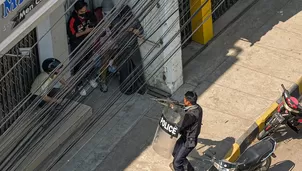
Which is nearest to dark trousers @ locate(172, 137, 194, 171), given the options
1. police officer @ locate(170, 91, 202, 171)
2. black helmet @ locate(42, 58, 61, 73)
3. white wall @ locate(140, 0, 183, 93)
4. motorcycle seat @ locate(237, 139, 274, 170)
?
police officer @ locate(170, 91, 202, 171)

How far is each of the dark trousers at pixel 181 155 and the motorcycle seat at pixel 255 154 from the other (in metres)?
0.72

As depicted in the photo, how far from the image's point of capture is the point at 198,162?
12.7 m

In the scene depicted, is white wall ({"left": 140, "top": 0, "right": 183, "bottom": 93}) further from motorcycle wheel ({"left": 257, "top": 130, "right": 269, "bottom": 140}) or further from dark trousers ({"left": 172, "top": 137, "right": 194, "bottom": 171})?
Answer: dark trousers ({"left": 172, "top": 137, "right": 194, "bottom": 171})

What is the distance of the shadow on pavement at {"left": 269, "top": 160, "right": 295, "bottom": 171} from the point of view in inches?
501

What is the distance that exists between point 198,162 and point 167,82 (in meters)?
1.77

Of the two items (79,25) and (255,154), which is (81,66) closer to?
(79,25)

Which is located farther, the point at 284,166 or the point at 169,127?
the point at 284,166

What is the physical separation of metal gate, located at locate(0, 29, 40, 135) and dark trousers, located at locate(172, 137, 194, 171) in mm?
2404

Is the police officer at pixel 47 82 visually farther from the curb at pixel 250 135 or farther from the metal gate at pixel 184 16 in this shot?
the metal gate at pixel 184 16

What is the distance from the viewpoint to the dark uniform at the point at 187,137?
38.2 feet

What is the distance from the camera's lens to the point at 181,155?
1202 centimetres

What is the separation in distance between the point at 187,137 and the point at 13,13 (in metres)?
3.25

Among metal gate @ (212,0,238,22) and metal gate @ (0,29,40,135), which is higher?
metal gate @ (0,29,40,135)

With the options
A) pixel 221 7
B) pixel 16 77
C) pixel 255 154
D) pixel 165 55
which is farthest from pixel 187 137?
pixel 221 7
